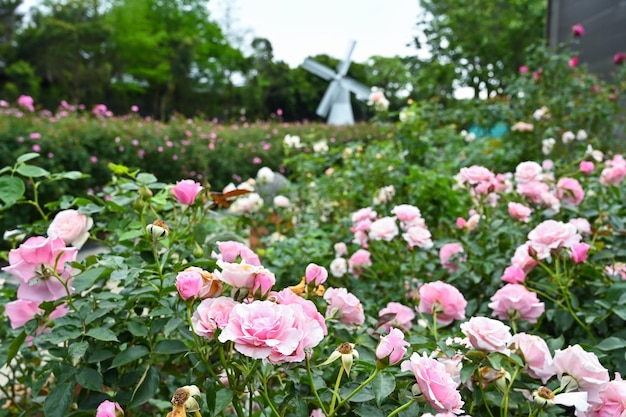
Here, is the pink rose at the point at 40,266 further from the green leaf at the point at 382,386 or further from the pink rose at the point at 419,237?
the pink rose at the point at 419,237

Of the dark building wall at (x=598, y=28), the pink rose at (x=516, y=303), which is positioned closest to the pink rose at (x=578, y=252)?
the pink rose at (x=516, y=303)

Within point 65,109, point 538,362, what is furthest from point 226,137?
point 538,362

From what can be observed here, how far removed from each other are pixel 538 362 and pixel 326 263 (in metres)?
1.08

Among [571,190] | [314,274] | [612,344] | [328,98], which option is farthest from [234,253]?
[328,98]

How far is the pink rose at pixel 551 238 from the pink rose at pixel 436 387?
48cm

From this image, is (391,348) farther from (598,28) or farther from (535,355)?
(598,28)

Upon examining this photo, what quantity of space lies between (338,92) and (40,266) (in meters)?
17.5

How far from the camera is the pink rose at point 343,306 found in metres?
0.81

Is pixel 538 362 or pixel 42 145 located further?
pixel 42 145

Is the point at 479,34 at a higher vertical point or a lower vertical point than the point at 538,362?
higher

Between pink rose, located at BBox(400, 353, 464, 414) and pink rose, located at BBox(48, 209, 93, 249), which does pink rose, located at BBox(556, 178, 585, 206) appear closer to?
pink rose, located at BBox(400, 353, 464, 414)

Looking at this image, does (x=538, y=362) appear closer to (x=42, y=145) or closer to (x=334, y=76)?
(x=42, y=145)

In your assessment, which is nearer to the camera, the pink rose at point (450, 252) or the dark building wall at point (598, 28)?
the pink rose at point (450, 252)

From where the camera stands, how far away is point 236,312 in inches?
22.2
